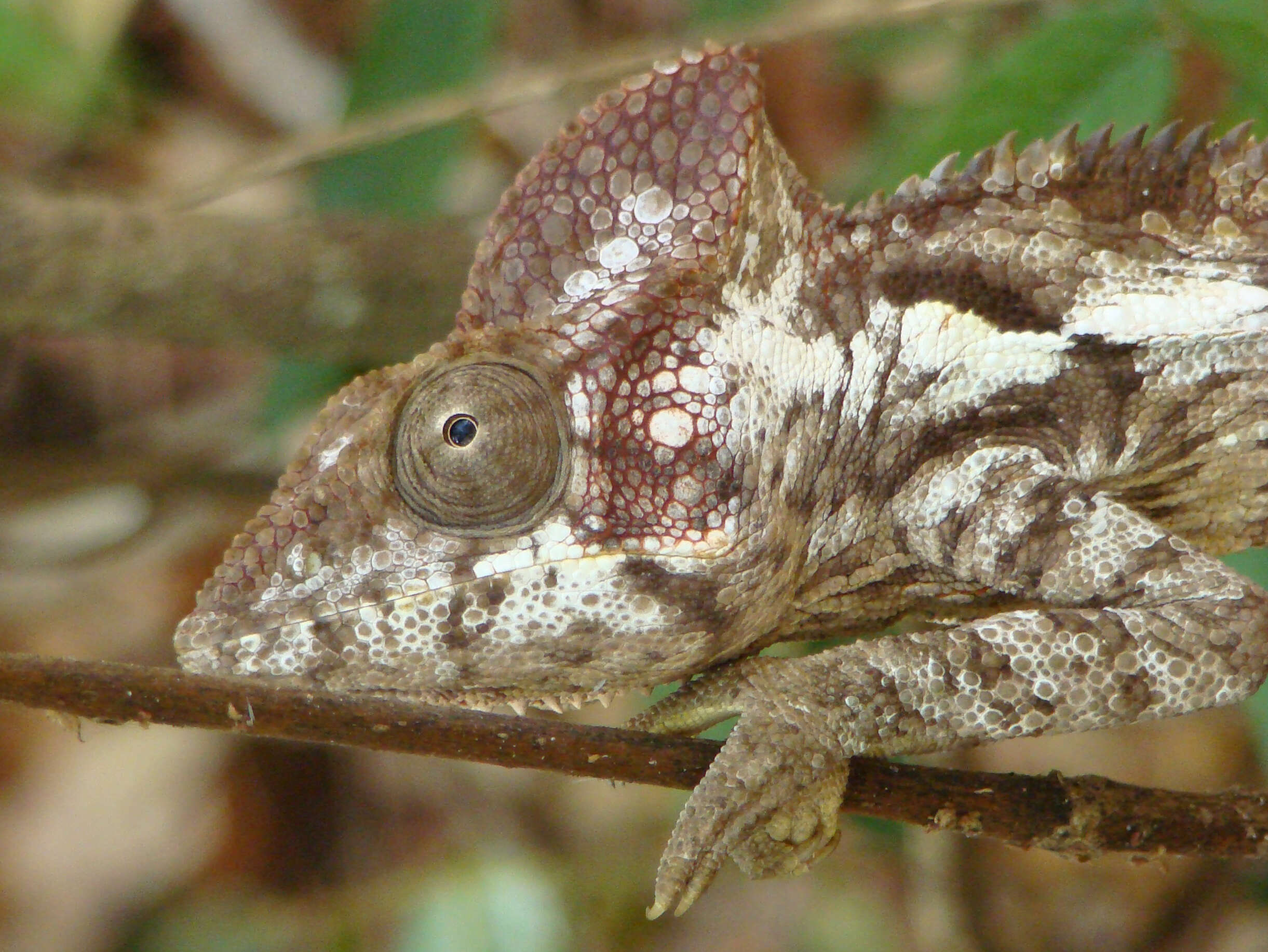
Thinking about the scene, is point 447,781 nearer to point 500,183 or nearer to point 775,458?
point 500,183

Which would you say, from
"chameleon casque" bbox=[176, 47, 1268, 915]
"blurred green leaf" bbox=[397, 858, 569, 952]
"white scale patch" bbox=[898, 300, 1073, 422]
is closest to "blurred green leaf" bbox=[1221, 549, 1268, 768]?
"chameleon casque" bbox=[176, 47, 1268, 915]

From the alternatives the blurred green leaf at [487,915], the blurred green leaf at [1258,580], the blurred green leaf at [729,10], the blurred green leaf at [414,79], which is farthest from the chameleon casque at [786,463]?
the blurred green leaf at [729,10]

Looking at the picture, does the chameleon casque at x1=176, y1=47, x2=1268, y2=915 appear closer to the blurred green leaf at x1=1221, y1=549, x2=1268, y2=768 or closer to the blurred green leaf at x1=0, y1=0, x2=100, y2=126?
the blurred green leaf at x1=1221, y1=549, x2=1268, y2=768

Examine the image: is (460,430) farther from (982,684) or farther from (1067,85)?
(1067,85)

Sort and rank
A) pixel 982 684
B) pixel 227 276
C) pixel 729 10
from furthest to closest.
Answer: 1. pixel 729 10
2. pixel 227 276
3. pixel 982 684

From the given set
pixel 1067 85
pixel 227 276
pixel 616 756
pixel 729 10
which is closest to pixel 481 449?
pixel 616 756

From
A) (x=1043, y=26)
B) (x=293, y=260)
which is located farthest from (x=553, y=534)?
(x=293, y=260)
